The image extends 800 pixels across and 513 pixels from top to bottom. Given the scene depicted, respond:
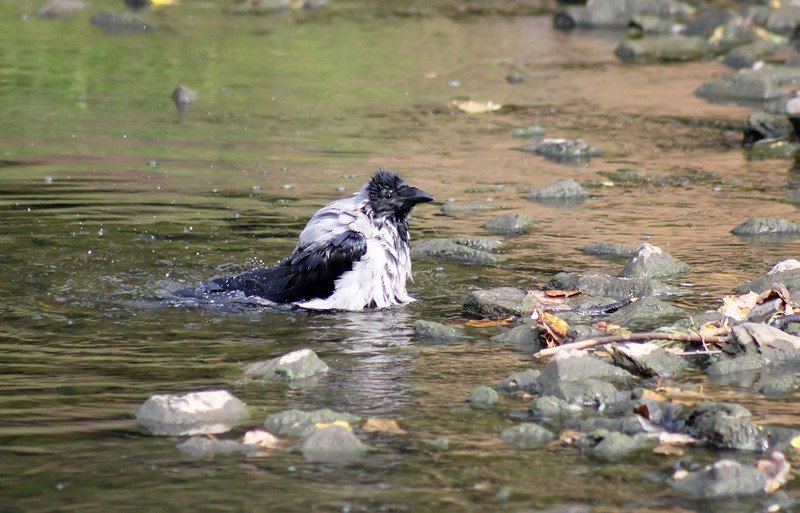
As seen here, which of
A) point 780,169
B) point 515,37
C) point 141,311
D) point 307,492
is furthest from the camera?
point 515,37

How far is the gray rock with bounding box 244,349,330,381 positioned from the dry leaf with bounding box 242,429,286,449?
83 centimetres

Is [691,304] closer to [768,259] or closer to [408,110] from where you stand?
[768,259]

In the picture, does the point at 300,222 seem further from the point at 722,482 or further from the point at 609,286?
the point at 722,482

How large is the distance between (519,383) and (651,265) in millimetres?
2357

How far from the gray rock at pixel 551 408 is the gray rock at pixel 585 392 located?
0.17 feet

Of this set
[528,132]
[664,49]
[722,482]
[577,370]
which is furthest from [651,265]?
[664,49]

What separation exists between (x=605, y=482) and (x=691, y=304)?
284 cm

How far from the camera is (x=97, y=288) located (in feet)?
25.6

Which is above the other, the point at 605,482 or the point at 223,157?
the point at 223,157

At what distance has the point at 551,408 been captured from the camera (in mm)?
5559

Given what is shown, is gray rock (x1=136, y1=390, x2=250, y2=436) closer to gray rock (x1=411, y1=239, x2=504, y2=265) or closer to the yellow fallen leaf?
the yellow fallen leaf

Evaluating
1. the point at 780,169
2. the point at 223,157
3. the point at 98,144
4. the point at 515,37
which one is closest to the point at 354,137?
the point at 223,157

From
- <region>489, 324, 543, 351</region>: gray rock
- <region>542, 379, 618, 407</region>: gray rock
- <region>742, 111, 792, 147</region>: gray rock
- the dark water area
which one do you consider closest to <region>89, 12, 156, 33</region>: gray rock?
the dark water area

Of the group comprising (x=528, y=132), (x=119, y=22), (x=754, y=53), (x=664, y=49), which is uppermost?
(x=119, y=22)
